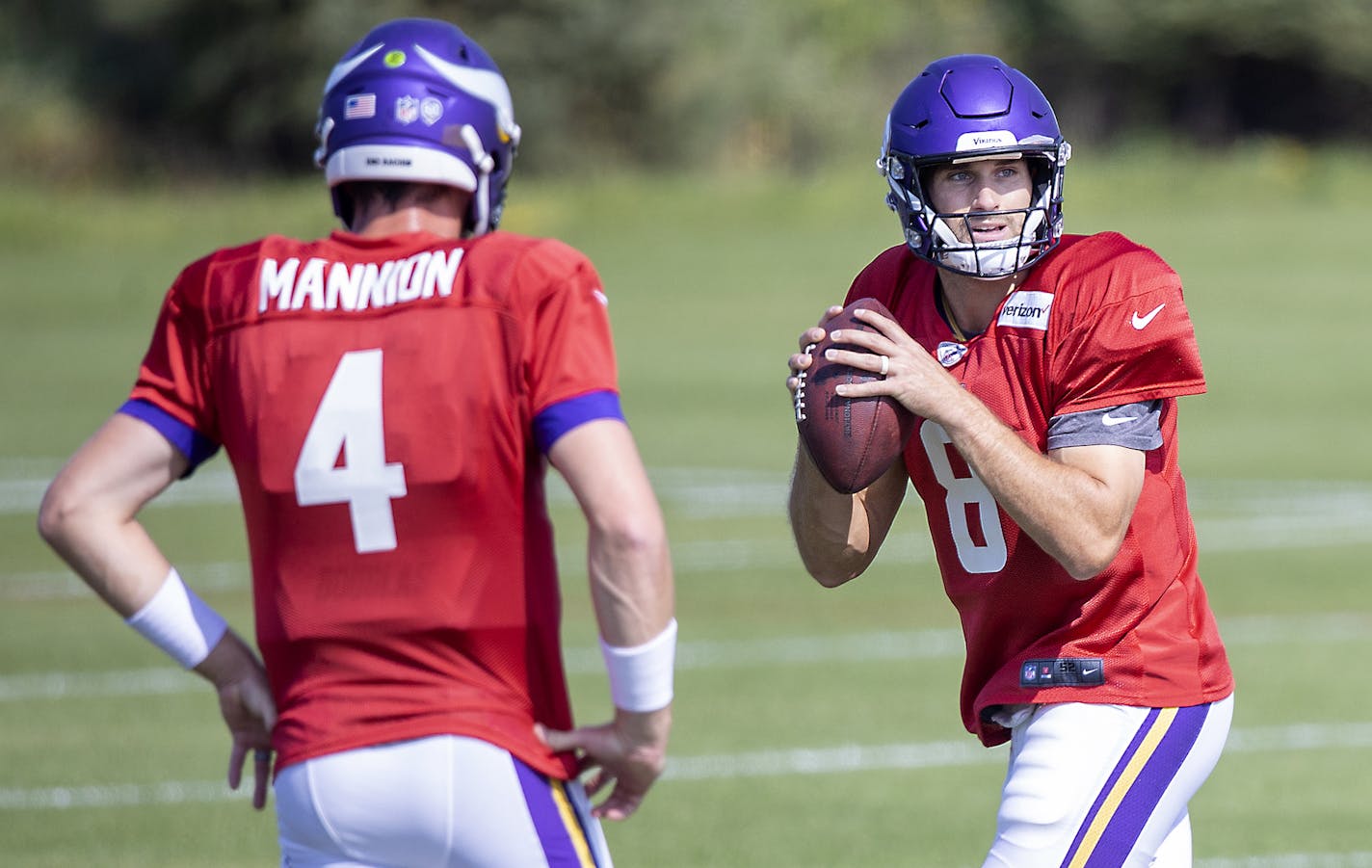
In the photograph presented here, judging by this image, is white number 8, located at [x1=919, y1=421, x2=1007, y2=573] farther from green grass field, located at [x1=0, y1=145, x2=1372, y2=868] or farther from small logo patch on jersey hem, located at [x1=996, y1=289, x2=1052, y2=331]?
green grass field, located at [x1=0, y1=145, x2=1372, y2=868]

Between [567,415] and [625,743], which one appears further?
[625,743]

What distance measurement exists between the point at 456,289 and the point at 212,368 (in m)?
0.49

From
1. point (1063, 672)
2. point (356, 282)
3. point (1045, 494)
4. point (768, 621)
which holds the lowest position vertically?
point (768, 621)

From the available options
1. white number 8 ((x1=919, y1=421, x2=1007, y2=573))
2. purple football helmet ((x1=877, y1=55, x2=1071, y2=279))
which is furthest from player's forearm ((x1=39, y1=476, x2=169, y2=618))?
purple football helmet ((x1=877, y1=55, x2=1071, y2=279))

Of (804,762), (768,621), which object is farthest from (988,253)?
(768,621)

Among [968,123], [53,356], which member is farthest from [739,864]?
[53,356]

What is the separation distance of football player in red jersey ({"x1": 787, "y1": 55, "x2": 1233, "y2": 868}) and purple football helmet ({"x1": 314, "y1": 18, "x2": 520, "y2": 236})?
2.71 feet

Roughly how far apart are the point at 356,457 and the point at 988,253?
1.52 metres

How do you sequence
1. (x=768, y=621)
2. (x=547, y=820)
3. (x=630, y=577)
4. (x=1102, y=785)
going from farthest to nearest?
(x=768, y=621) → (x=1102, y=785) → (x=547, y=820) → (x=630, y=577)

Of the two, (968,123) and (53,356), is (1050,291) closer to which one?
(968,123)

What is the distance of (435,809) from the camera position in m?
3.19

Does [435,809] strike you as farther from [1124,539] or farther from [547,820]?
[1124,539]

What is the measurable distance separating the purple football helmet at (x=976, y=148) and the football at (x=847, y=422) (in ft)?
0.77

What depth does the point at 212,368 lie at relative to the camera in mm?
3383
